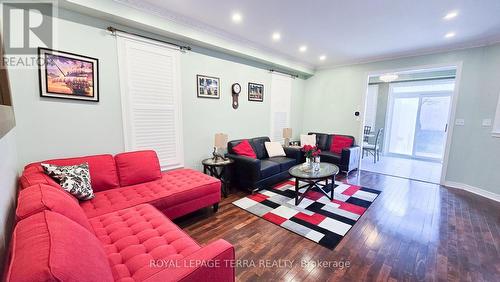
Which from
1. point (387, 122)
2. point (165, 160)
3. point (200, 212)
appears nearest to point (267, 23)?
point (165, 160)

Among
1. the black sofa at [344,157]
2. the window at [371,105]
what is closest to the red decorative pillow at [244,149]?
the black sofa at [344,157]

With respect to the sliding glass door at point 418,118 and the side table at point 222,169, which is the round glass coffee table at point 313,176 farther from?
the sliding glass door at point 418,118

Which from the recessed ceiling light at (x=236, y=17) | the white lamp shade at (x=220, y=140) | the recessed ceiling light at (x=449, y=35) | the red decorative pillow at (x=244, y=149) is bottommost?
the red decorative pillow at (x=244, y=149)

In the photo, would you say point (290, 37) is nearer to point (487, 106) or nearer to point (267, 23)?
point (267, 23)

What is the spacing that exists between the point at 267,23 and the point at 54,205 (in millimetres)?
3062

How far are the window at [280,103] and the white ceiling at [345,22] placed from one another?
0.98 metres

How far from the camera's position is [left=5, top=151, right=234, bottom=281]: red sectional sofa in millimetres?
769

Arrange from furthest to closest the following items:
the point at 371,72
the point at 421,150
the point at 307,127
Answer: the point at 421,150
the point at 307,127
the point at 371,72

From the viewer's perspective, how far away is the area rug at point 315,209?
93.9 inches

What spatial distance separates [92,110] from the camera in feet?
8.16

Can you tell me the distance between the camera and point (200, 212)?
2.81 meters

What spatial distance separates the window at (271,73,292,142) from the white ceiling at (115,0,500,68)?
978 mm

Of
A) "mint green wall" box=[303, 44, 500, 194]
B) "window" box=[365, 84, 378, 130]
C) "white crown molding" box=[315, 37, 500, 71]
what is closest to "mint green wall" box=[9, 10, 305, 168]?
"white crown molding" box=[315, 37, 500, 71]

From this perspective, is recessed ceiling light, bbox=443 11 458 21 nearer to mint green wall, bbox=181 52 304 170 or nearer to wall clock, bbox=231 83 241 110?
mint green wall, bbox=181 52 304 170
